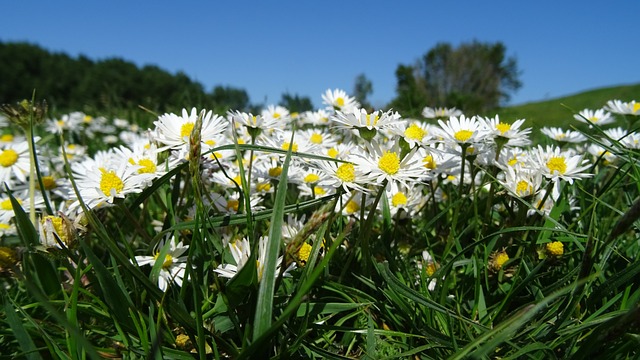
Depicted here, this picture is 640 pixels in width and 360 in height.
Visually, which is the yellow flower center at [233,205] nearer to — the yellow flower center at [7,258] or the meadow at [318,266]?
the meadow at [318,266]

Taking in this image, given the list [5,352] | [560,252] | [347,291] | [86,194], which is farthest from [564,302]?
[5,352]

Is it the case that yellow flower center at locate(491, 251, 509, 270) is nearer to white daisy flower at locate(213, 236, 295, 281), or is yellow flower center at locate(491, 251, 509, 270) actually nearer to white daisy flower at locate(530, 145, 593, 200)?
white daisy flower at locate(530, 145, 593, 200)

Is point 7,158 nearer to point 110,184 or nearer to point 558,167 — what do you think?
point 110,184

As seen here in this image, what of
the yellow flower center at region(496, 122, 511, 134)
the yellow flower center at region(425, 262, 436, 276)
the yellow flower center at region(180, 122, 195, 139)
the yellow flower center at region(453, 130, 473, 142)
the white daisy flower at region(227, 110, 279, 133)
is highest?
the white daisy flower at region(227, 110, 279, 133)

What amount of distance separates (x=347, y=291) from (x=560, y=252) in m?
0.50

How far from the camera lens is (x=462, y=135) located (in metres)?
1.20

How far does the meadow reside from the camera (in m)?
0.77

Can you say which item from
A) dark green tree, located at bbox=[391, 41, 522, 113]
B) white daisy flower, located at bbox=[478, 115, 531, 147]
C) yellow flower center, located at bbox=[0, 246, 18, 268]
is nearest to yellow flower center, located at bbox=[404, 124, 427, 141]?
white daisy flower, located at bbox=[478, 115, 531, 147]

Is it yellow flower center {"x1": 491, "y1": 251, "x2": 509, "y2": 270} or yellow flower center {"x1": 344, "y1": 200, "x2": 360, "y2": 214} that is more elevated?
yellow flower center {"x1": 344, "y1": 200, "x2": 360, "y2": 214}

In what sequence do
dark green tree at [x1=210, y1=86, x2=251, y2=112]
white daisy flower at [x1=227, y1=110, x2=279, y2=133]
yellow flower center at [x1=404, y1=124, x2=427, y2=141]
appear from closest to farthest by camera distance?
yellow flower center at [x1=404, y1=124, x2=427, y2=141]
white daisy flower at [x1=227, y1=110, x2=279, y2=133]
dark green tree at [x1=210, y1=86, x2=251, y2=112]

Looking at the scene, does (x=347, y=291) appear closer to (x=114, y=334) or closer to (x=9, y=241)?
(x=114, y=334)

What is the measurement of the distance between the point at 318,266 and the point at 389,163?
368 millimetres

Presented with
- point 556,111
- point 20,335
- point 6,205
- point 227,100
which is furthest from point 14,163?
point 556,111

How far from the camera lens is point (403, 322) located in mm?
1005
